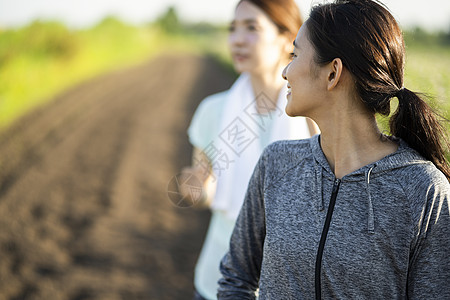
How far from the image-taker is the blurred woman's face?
6.97ft

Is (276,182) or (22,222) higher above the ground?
(276,182)

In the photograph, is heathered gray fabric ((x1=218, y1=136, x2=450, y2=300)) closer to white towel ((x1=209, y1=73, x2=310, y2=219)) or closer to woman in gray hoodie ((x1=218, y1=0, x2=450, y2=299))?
woman in gray hoodie ((x1=218, y1=0, x2=450, y2=299))

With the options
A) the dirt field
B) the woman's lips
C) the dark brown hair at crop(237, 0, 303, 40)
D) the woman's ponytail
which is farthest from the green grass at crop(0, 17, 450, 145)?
the woman's ponytail

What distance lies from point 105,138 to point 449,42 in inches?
244

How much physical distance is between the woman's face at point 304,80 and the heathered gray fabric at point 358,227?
0.44 feet

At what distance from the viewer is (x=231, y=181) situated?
6.79 feet

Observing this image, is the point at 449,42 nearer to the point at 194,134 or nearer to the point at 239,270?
the point at 194,134

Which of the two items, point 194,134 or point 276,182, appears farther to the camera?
point 194,134

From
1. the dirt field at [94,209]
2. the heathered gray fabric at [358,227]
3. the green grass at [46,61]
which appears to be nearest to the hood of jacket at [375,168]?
the heathered gray fabric at [358,227]

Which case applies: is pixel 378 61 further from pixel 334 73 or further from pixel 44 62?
pixel 44 62

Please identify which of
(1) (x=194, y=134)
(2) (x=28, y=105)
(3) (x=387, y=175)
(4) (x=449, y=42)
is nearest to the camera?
(3) (x=387, y=175)

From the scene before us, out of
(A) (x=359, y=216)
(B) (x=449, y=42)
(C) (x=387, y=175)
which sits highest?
(B) (x=449, y=42)

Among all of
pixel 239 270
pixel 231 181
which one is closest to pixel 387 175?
pixel 239 270

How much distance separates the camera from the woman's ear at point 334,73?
1.20 meters
